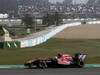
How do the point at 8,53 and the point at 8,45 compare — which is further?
the point at 8,45

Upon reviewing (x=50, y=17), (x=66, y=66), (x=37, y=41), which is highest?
(x=66, y=66)

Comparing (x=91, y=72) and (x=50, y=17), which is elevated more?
(x=91, y=72)

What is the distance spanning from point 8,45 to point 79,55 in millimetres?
16940

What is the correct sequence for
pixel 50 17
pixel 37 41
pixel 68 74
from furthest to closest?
pixel 50 17
pixel 37 41
pixel 68 74

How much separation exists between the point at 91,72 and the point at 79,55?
3.62m

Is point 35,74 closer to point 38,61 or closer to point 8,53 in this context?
point 38,61

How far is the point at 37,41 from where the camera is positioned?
1969 inches

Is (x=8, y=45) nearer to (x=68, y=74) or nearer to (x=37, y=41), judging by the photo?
(x=37, y=41)

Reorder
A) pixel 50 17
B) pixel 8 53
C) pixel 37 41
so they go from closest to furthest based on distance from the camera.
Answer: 1. pixel 8 53
2. pixel 37 41
3. pixel 50 17

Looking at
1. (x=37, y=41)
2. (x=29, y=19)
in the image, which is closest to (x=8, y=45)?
(x=37, y=41)

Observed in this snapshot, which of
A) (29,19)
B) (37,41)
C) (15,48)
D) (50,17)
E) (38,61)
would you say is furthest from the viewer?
(50,17)

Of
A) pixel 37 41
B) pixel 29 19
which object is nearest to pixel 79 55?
pixel 37 41

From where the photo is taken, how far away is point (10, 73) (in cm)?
2222

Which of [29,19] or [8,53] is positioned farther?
[29,19]
